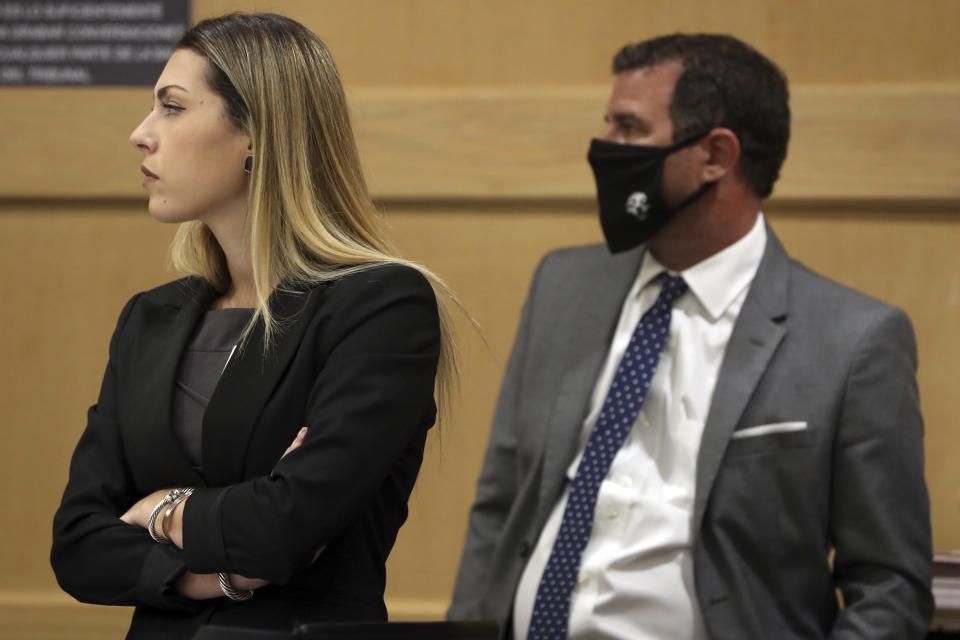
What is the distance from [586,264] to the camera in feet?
7.87

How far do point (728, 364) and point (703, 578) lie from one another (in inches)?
15.2

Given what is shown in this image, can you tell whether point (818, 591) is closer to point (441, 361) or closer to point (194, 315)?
point (441, 361)

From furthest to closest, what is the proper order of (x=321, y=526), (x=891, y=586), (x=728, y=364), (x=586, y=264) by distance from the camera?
(x=586, y=264)
(x=728, y=364)
(x=891, y=586)
(x=321, y=526)

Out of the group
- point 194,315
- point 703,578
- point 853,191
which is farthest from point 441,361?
point 853,191

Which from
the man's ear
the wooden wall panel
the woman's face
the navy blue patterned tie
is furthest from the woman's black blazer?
the wooden wall panel

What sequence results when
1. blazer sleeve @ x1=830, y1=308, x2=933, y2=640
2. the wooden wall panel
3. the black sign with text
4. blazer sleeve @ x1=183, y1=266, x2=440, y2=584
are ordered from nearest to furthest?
blazer sleeve @ x1=183, y1=266, x2=440, y2=584 → blazer sleeve @ x1=830, y1=308, x2=933, y2=640 → the wooden wall panel → the black sign with text

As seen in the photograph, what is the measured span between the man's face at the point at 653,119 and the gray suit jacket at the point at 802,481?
0.23m

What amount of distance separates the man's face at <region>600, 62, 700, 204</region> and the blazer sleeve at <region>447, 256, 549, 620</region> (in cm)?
47

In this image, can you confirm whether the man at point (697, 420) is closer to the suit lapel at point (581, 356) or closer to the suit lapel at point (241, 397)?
the suit lapel at point (581, 356)

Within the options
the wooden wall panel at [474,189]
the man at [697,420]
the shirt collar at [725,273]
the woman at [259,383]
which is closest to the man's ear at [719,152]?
the man at [697,420]

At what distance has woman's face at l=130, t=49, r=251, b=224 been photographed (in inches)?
55.0

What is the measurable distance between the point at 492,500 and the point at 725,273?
636 mm

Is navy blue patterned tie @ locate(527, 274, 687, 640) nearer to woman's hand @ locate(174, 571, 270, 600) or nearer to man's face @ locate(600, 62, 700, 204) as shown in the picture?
man's face @ locate(600, 62, 700, 204)

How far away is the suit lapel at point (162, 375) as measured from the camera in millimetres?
1365
